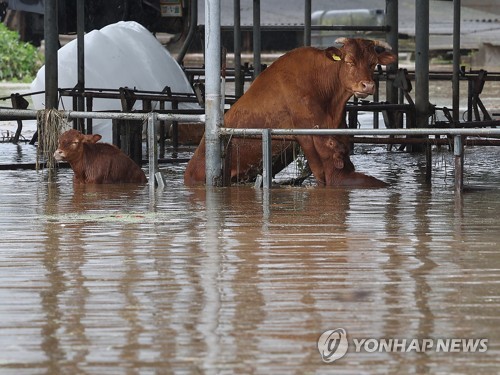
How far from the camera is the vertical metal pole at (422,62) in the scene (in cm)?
1541

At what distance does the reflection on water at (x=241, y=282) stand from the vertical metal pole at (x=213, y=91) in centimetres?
103

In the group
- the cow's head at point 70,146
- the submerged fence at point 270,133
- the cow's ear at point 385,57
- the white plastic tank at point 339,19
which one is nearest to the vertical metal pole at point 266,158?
the submerged fence at point 270,133

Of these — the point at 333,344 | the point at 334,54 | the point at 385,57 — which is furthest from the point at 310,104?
the point at 333,344

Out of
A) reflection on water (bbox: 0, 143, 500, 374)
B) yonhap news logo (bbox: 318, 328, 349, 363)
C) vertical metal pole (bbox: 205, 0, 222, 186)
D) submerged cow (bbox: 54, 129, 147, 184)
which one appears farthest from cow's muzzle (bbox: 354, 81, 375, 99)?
yonhap news logo (bbox: 318, 328, 349, 363)

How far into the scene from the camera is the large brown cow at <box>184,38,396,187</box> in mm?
11250

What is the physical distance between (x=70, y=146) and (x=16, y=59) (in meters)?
21.2

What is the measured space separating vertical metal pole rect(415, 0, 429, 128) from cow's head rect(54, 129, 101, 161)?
522 cm

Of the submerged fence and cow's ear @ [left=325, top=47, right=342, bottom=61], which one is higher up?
cow's ear @ [left=325, top=47, right=342, bottom=61]

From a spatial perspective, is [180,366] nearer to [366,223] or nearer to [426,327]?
[426,327]

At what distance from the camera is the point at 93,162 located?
11.5 metres

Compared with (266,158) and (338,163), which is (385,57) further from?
(266,158)

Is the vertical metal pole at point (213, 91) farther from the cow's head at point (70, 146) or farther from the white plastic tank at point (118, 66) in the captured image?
the white plastic tank at point (118, 66)

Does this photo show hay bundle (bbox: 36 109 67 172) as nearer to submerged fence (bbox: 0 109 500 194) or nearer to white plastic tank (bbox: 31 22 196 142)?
submerged fence (bbox: 0 109 500 194)

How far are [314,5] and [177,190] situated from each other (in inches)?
974
